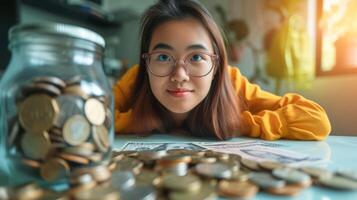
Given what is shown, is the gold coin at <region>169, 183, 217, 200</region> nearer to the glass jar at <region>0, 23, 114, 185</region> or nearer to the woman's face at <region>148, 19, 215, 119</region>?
the glass jar at <region>0, 23, 114, 185</region>

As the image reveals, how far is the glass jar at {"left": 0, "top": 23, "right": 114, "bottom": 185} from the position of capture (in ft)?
1.14

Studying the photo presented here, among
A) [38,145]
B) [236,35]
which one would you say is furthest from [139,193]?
[236,35]

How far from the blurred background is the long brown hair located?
0.51 metres

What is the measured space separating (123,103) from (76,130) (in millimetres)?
653

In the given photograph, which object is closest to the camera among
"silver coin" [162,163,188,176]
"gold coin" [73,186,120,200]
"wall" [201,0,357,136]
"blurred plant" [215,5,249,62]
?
"gold coin" [73,186,120,200]

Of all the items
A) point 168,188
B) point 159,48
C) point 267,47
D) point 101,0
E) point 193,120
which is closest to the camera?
point 168,188

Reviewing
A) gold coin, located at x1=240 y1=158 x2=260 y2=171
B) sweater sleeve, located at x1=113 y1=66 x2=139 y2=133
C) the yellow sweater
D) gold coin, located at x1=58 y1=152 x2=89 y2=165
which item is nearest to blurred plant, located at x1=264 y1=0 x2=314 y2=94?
the yellow sweater

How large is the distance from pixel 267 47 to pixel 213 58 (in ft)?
4.68

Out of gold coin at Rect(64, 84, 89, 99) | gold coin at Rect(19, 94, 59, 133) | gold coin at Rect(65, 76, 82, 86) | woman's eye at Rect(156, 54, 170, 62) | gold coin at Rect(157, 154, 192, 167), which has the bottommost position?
gold coin at Rect(157, 154, 192, 167)

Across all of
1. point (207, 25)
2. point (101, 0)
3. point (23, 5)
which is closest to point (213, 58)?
point (207, 25)

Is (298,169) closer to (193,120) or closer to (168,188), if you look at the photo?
(168,188)

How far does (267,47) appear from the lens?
6.69 ft

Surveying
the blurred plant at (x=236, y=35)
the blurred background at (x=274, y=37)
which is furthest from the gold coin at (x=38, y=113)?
the blurred plant at (x=236, y=35)

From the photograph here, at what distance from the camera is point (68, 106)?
0.37m
